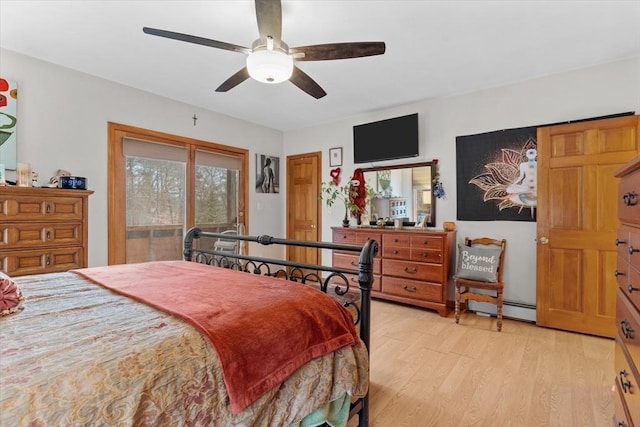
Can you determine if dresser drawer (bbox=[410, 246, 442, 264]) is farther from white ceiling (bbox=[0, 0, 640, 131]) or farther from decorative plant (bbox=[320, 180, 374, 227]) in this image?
white ceiling (bbox=[0, 0, 640, 131])

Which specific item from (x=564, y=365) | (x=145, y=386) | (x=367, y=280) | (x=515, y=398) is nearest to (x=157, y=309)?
(x=145, y=386)

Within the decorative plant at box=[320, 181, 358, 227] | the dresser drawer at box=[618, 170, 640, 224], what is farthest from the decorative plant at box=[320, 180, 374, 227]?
the dresser drawer at box=[618, 170, 640, 224]

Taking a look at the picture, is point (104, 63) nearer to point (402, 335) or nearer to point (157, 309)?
point (157, 309)

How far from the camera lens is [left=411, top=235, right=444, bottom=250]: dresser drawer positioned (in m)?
3.35

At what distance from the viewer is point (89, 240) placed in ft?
10.3

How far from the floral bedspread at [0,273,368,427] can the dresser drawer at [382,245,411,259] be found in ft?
7.92

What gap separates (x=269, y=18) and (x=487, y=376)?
2.74 meters

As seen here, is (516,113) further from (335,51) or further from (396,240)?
(335,51)

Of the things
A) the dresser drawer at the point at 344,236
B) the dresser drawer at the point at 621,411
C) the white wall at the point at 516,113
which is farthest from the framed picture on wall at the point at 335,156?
the dresser drawer at the point at 621,411

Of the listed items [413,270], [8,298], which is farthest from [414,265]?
[8,298]

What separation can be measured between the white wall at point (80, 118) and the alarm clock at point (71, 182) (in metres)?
0.34

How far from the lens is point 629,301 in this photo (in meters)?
1.18

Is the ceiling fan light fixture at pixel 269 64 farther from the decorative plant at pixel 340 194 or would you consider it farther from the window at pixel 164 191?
the decorative plant at pixel 340 194

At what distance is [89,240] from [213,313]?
283cm
